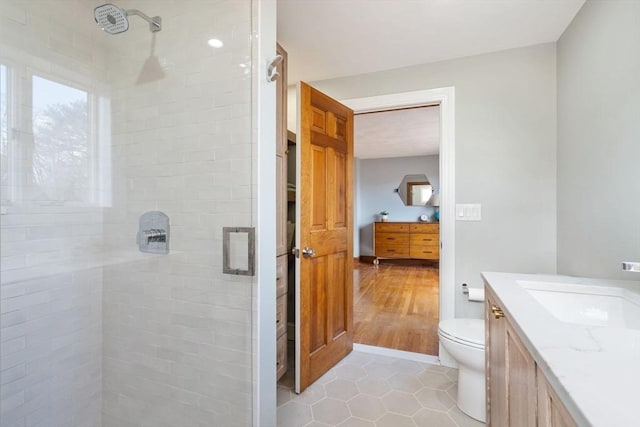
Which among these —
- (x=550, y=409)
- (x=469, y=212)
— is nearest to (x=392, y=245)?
(x=469, y=212)

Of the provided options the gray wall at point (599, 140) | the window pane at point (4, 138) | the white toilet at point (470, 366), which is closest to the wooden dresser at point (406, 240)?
the gray wall at point (599, 140)

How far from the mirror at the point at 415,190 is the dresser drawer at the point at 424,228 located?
59cm

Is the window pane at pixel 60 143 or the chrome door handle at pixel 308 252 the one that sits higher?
the window pane at pixel 60 143

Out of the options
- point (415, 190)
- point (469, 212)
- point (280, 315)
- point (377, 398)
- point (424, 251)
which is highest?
point (415, 190)

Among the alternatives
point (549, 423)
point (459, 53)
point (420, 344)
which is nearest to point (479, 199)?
point (459, 53)

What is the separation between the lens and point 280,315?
75.1 inches

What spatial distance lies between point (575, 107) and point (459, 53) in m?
0.82

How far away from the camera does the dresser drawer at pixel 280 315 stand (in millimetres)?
1884

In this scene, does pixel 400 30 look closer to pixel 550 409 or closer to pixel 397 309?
pixel 550 409

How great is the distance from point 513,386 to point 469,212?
1.48 metres

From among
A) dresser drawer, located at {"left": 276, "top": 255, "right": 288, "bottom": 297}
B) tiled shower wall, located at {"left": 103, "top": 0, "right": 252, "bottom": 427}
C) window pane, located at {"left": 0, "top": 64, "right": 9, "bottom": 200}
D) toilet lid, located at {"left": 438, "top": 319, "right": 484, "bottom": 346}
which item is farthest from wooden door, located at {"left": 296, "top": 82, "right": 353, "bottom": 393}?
window pane, located at {"left": 0, "top": 64, "right": 9, "bottom": 200}

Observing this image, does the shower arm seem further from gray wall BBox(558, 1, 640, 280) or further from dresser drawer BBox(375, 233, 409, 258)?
dresser drawer BBox(375, 233, 409, 258)

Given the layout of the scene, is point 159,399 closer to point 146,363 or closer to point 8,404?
point 146,363

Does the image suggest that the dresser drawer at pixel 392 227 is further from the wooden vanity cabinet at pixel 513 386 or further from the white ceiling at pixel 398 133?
the wooden vanity cabinet at pixel 513 386
